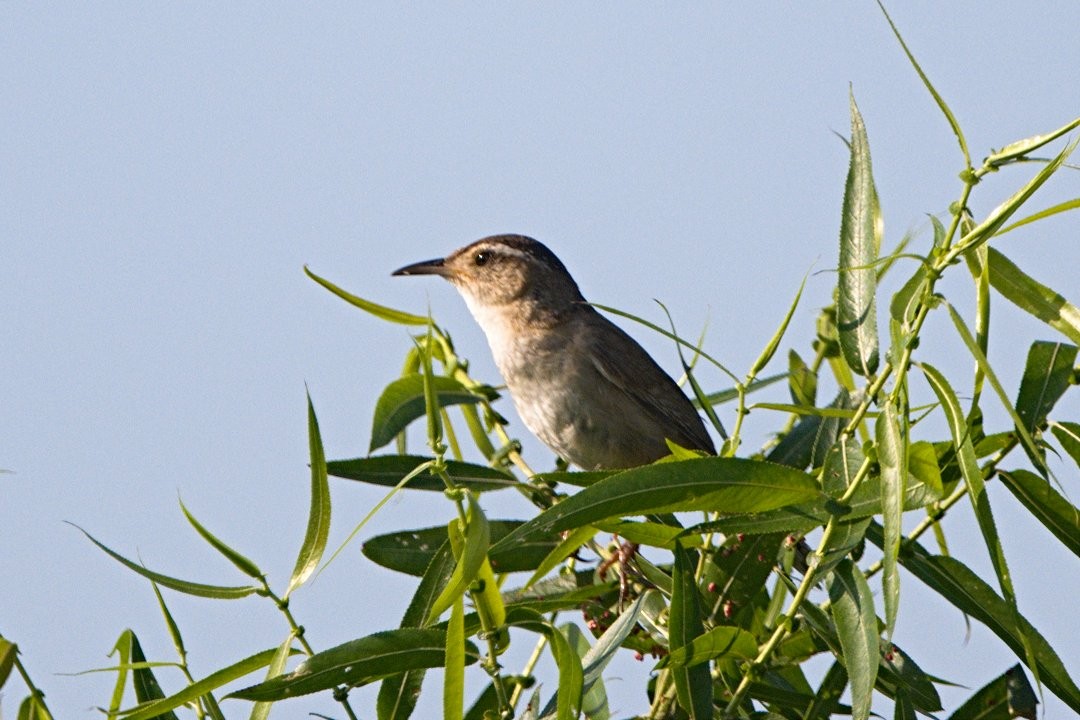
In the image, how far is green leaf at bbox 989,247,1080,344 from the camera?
120 inches

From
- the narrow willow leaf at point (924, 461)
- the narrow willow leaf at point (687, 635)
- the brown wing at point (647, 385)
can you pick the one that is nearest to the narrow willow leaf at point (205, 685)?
the narrow willow leaf at point (687, 635)

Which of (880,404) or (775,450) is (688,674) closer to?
(880,404)

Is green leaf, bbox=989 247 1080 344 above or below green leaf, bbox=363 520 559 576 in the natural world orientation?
above

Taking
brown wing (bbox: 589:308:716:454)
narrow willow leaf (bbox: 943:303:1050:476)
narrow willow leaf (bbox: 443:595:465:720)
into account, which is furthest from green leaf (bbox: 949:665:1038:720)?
brown wing (bbox: 589:308:716:454)

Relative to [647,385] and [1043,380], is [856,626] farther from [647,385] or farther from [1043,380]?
[647,385]

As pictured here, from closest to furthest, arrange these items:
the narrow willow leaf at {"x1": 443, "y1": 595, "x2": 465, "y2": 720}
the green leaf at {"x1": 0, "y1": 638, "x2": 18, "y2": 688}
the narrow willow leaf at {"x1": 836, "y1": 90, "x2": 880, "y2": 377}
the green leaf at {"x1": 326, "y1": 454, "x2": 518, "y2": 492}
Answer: the narrow willow leaf at {"x1": 443, "y1": 595, "x2": 465, "y2": 720} < the green leaf at {"x1": 0, "y1": 638, "x2": 18, "y2": 688} < the narrow willow leaf at {"x1": 836, "y1": 90, "x2": 880, "y2": 377} < the green leaf at {"x1": 326, "y1": 454, "x2": 518, "y2": 492}

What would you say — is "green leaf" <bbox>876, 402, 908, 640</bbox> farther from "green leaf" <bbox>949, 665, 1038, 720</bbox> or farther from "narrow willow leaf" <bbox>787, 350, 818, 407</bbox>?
"narrow willow leaf" <bbox>787, 350, 818, 407</bbox>

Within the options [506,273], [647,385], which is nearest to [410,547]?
[647,385]

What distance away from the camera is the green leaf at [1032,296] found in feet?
10.0

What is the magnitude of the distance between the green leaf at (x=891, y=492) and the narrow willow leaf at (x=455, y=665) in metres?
0.79

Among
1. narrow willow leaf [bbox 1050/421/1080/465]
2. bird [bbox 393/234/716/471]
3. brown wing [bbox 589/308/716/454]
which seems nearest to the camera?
narrow willow leaf [bbox 1050/421/1080/465]

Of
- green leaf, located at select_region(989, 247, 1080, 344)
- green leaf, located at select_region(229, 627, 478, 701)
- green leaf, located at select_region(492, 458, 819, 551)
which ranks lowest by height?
green leaf, located at select_region(229, 627, 478, 701)

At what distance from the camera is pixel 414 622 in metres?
3.26

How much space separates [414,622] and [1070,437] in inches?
61.3
